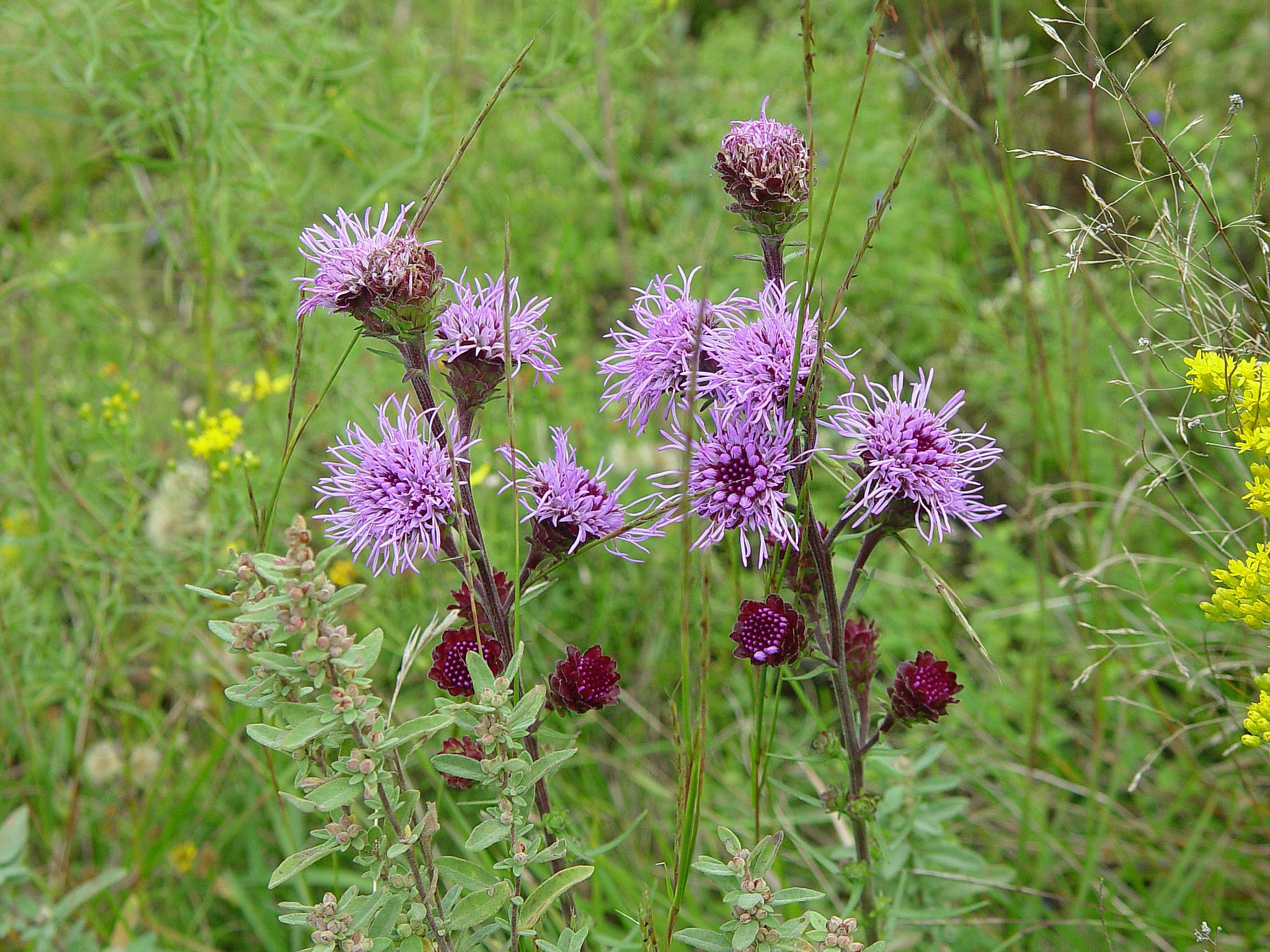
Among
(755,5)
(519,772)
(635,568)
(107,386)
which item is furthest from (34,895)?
(755,5)

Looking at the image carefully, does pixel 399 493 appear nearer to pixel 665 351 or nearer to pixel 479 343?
pixel 479 343

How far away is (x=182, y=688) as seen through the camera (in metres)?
2.93

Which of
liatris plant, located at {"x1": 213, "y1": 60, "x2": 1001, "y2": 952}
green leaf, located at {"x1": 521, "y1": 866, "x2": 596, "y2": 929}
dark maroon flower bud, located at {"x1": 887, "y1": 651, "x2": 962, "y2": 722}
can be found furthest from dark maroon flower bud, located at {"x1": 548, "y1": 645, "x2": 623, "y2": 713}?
dark maroon flower bud, located at {"x1": 887, "y1": 651, "x2": 962, "y2": 722}

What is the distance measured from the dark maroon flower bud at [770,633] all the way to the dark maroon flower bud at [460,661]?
0.36 metres

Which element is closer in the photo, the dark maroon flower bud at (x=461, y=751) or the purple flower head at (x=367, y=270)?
the purple flower head at (x=367, y=270)

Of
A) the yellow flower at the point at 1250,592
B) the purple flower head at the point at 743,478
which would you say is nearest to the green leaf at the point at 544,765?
the purple flower head at the point at 743,478

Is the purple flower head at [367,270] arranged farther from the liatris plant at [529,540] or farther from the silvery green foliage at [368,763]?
the silvery green foliage at [368,763]

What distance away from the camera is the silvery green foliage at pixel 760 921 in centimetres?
121

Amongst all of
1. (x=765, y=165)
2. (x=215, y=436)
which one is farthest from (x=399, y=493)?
(x=215, y=436)

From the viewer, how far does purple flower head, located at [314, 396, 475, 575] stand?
4.33 ft

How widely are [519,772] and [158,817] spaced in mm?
1843

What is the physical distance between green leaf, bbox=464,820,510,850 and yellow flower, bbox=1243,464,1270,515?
3.65 feet

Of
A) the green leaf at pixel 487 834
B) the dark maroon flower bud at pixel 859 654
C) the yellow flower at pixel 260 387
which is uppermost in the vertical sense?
the yellow flower at pixel 260 387

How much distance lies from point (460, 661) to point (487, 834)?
302 mm
